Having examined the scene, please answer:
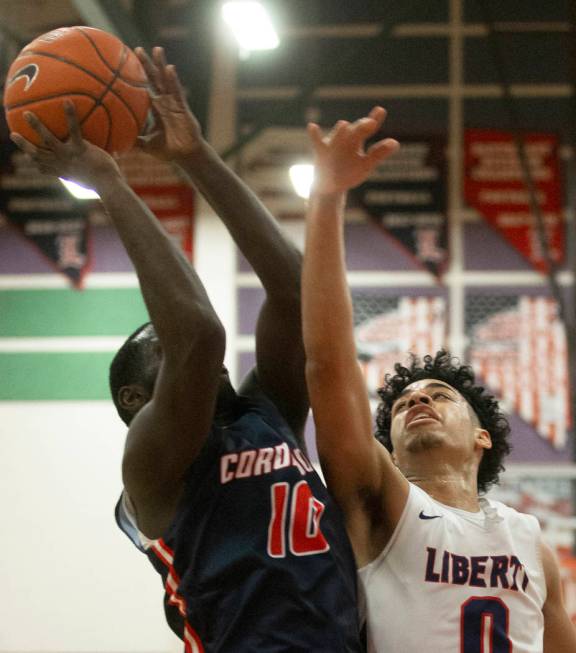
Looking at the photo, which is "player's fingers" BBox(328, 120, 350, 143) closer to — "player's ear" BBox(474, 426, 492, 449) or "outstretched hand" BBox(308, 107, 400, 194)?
"outstretched hand" BBox(308, 107, 400, 194)

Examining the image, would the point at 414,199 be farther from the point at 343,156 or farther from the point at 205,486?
the point at 205,486

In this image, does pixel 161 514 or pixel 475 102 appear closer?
pixel 161 514

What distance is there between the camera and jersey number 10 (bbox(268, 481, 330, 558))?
103 inches

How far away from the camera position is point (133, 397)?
9.39ft

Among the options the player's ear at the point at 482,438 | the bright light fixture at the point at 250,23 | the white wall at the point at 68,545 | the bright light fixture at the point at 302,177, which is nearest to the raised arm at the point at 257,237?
the player's ear at the point at 482,438

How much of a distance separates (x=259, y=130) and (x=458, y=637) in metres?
7.34

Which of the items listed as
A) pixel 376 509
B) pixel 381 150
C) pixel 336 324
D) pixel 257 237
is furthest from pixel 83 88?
pixel 376 509

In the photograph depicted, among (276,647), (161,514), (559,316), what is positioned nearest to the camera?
(276,647)

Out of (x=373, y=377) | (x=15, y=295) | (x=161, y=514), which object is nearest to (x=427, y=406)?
(x=161, y=514)

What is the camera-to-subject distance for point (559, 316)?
9352mm

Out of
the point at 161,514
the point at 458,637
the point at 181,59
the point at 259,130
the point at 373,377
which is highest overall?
the point at 181,59

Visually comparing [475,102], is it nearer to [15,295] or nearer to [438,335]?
[438,335]

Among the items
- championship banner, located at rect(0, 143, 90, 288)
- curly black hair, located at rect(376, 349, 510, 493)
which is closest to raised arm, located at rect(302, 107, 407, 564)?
curly black hair, located at rect(376, 349, 510, 493)

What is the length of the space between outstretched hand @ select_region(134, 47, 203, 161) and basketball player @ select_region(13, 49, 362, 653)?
14.0 inches
